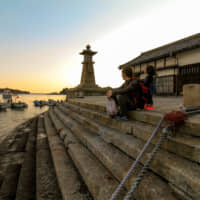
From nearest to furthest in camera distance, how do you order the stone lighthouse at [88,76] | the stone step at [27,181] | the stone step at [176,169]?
1. the stone step at [176,169]
2. the stone step at [27,181]
3. the stone lighthouse at [88,76]

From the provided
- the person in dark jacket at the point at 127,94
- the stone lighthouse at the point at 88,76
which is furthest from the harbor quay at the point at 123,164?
the stone lighthouse at the point at 88,76

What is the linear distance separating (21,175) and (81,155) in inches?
53.3

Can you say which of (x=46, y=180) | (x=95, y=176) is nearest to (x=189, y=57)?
(x=95, y=176)

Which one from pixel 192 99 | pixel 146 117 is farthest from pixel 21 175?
pixel 192 99

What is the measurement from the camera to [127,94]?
3.00 metres

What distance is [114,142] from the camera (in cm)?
249

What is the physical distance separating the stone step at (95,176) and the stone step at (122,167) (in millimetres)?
91

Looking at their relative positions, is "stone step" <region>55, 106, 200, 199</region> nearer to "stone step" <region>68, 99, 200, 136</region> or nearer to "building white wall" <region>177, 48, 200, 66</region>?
"stone step" <region>68, 99, 200, 136</region>

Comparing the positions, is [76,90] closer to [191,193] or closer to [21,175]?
[21,175]

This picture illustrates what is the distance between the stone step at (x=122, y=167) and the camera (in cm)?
132

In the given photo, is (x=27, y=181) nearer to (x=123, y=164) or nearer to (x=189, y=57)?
(x=123, y=164)

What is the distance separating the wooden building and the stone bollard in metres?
7.20

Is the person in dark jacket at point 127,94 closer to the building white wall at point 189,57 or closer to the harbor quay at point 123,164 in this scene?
the harbor quay at point 123,164

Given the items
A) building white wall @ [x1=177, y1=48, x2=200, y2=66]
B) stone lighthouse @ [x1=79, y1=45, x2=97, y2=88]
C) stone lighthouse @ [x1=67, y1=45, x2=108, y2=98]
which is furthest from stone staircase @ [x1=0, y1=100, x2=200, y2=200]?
stone lighthouse @ [x1=79, y1=45, x2=97, y2=88]
